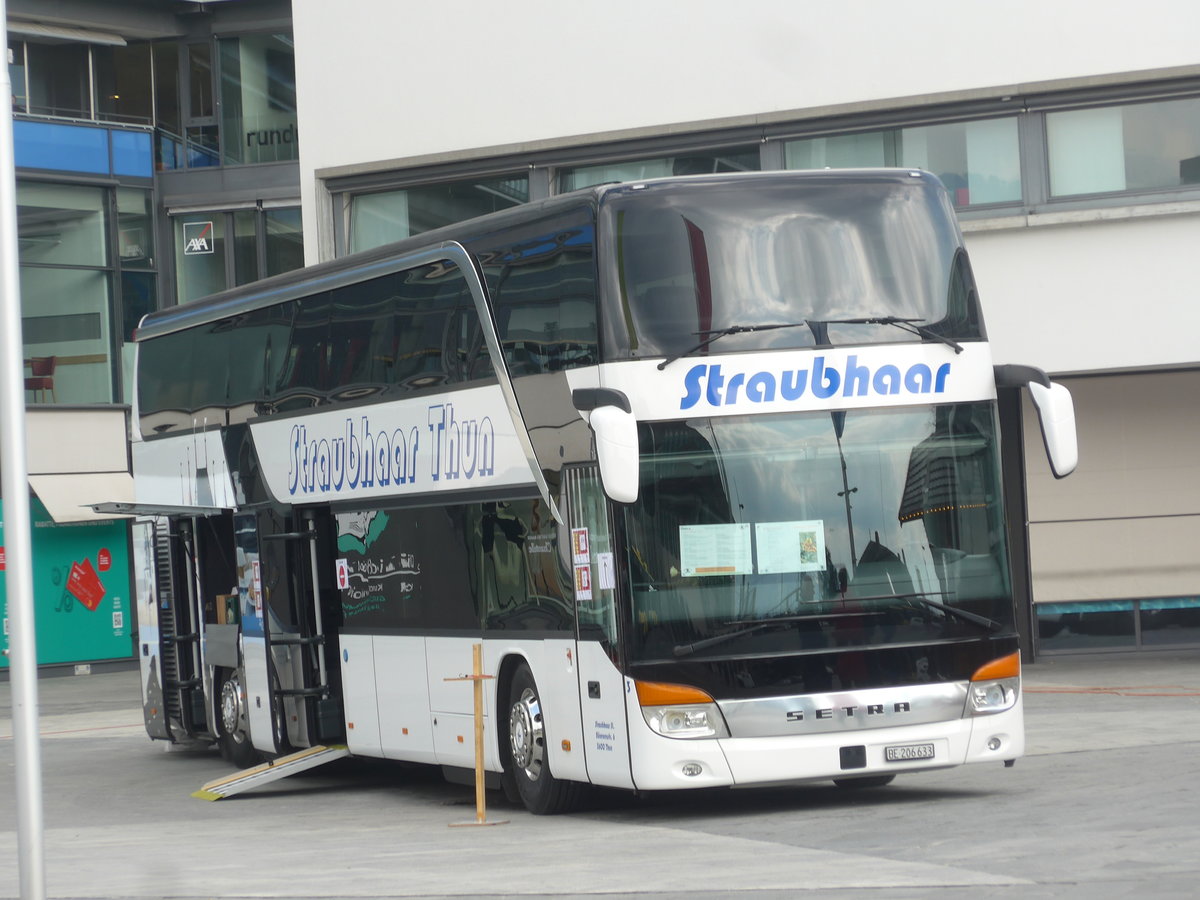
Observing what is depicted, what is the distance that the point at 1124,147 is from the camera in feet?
71.7

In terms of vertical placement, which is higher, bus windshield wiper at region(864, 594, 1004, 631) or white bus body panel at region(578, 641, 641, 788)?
bus windshield wiper at region(864, 594, 1004, 631)

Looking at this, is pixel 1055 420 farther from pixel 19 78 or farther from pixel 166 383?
pixel 19 78

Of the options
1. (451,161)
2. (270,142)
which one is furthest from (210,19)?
(451,161)

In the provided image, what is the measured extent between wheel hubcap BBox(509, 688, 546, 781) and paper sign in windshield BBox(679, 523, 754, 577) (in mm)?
1903

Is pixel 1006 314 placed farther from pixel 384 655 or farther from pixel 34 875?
pixel 34 875

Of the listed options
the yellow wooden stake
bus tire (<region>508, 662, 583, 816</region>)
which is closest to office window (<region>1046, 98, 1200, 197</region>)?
bus tire (<region>508, 662, 583, 816</region>)

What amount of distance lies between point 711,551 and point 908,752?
68.1 inches

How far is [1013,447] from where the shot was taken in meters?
25.1

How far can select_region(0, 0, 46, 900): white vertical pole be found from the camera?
8211 mm

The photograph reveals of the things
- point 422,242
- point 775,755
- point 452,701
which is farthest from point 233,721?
point 775,755

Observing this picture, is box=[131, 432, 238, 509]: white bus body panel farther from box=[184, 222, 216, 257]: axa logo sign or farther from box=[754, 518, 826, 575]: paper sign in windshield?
box=[184, 222, 216, 257]: axa logo sign

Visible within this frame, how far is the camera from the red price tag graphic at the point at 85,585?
117 ft

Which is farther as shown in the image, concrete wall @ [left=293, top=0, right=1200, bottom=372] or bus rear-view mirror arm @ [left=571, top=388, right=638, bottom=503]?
concrete wall @ [left=293, top=0, right=1200, bottom=372]

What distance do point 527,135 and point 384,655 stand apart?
10.0 meters
